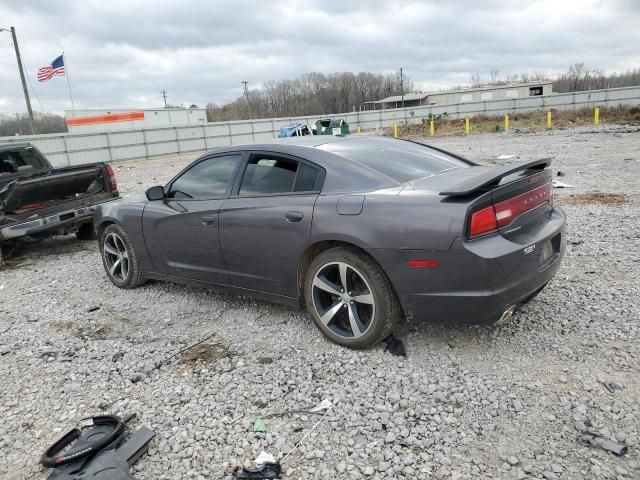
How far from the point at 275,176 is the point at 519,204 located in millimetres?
1859

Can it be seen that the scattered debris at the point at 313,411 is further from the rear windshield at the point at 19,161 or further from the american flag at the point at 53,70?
the american flag at the point at 53,70

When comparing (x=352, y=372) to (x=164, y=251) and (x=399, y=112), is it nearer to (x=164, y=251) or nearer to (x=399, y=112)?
(x=164, y=251)

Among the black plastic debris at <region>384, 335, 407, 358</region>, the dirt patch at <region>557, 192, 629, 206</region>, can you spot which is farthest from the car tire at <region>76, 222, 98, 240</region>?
the dirt patch at <region>557, 192, 629, 206</region>

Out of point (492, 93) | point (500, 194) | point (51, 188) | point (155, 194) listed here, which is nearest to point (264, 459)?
point (500, 194)

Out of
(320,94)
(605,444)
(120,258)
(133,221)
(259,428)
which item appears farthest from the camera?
(320,94)

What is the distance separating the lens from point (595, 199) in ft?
26.6

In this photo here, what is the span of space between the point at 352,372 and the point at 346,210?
1121 mm

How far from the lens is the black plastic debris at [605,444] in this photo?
2.38 m

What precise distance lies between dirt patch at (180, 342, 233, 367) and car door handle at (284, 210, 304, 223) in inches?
45.3

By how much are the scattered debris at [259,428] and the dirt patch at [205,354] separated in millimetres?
→ 924

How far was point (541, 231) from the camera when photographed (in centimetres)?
339

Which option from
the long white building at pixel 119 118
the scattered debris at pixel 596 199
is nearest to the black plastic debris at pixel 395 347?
the scattered debris at pixel 596 199

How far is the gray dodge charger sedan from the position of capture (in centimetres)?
302

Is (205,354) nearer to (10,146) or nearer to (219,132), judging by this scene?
(10,146)
